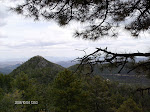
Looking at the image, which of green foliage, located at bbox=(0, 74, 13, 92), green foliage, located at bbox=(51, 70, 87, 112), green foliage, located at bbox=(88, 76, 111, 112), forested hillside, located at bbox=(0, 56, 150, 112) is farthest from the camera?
green foliage, located at bbox=(0, 74, 13, 92)

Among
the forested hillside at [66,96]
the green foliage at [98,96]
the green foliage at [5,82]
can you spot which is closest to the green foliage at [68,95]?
the forested hillside at [66,96]

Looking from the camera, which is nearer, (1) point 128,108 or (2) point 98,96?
(2) point 98,96

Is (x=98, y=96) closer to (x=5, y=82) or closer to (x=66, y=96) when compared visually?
(x=66, y=96)

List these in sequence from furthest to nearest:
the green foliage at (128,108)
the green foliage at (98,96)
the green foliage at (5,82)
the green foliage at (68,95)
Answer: the green foliage at (5,82) < the green foliage at (128,108) < the green foliage at (98,96) < the green foliage at (68,95)

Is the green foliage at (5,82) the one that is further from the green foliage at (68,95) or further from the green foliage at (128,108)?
the green foliage at (128,108)

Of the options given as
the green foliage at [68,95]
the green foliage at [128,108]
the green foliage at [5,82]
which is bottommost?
the green foliage at [128,108]

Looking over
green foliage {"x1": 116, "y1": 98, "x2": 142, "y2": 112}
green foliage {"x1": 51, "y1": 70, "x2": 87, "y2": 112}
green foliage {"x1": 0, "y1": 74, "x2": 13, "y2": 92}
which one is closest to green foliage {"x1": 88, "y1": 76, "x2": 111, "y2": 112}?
green foliage {"x1": 51, "y1": 70, "x2": 87, "y2": 112}

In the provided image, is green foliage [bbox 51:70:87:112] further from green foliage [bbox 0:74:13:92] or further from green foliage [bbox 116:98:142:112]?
green foliage [bbox 0:74:13:92]

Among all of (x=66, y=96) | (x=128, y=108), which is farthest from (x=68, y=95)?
(x=128, y=108)

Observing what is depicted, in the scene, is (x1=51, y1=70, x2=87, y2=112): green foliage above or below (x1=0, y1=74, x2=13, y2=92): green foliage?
above

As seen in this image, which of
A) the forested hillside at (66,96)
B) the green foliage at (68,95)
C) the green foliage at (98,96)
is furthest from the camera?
the green foliage at (98,96)

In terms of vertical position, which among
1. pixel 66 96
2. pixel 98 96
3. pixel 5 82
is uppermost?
pixel 66 96

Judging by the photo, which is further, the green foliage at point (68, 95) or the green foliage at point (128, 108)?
the green foliage at point (128, 108)

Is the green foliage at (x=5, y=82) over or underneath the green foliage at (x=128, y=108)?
over
